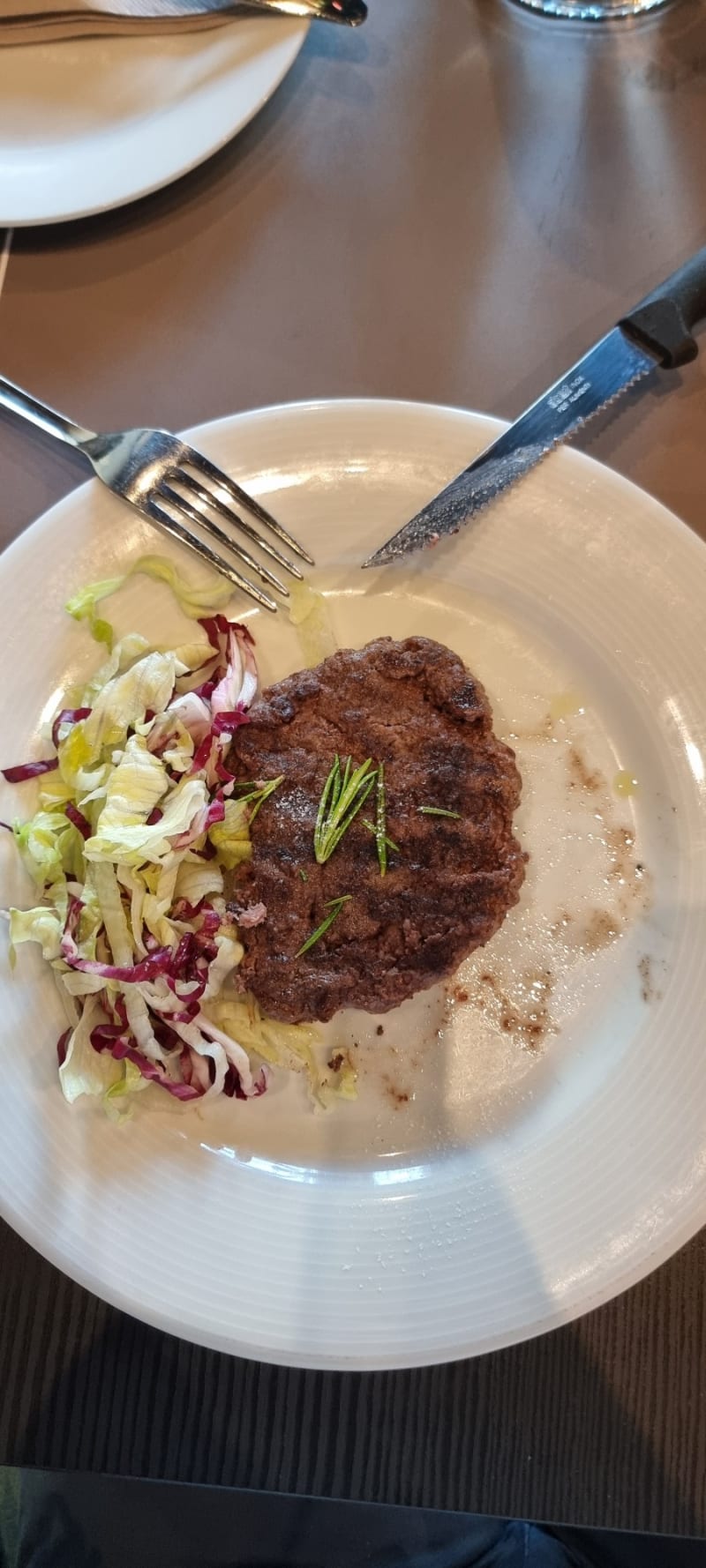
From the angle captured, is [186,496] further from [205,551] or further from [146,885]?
[146,885]

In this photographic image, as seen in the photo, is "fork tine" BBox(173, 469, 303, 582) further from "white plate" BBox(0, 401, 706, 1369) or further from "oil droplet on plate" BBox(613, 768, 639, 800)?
"oil droplet on plate" BBox(613, 768, 639, 800)

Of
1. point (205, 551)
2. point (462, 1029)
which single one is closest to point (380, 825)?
point (462, 1029)

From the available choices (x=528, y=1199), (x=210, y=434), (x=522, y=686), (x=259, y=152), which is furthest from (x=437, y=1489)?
(x=259, y=152)

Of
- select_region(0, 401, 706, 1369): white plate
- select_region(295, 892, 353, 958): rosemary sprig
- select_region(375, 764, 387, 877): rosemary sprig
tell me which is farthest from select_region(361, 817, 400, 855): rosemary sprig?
select_region(0, 401, 706, 1369): white plate

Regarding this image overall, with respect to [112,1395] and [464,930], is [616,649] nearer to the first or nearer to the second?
[464,930]

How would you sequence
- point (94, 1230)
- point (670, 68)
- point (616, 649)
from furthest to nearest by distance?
point (670, 68) < point (616, 649) < point (94, 1230)

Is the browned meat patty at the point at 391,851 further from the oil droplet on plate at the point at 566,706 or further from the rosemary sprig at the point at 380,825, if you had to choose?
the oil droplet on plate at the point at 566,706
